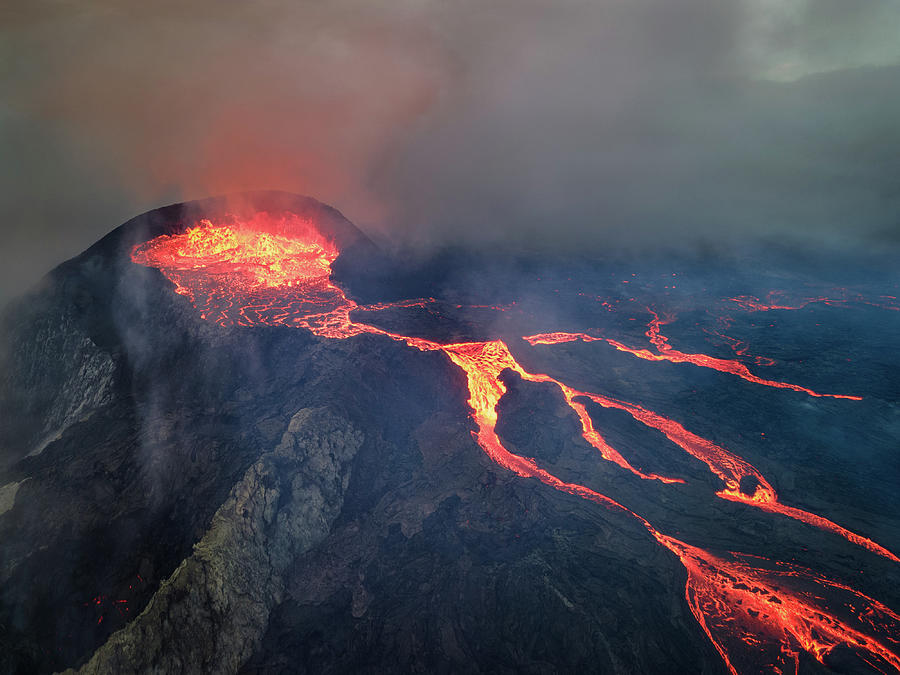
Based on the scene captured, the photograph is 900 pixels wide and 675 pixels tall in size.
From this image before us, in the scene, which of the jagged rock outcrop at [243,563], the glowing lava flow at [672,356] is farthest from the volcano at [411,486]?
the glowing lava flow at [672,356]

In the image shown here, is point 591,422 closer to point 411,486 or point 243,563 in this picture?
point 411,486

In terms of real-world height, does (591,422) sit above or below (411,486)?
below

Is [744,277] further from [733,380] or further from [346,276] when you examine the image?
[346,276]

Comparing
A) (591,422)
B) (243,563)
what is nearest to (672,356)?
(591,422)

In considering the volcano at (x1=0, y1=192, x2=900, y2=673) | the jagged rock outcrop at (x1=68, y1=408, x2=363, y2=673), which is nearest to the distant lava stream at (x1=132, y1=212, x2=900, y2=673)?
the volcano at (x1=0, y1=192, x2=900, y2=673)

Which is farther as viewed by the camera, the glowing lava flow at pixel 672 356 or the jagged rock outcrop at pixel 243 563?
the glowing lava flow at pixel 672 356

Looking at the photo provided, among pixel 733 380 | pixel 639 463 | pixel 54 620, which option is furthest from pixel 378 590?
pixel 733 380

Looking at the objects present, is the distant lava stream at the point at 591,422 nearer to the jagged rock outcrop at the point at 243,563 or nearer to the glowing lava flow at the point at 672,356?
the glowing lava flow at the point at 672,356

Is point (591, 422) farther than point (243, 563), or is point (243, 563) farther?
point (591, 422)
